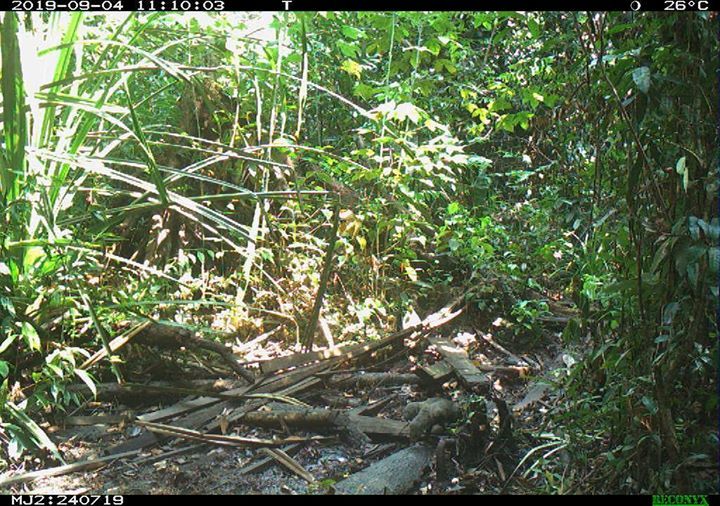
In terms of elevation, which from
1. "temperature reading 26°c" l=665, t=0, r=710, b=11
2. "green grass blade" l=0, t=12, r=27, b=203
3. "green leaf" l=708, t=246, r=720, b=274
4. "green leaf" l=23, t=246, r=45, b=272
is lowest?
"green leaf" l=23, t=246, r=45, b=272

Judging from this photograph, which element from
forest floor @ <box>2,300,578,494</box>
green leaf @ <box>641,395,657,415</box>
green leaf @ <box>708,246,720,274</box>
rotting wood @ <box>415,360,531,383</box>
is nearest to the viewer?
green leaf @ <box>708,246,720,274</box>

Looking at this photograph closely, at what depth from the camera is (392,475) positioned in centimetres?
153

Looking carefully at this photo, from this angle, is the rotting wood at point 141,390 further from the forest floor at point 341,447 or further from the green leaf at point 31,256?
the green leaf at point 31,256

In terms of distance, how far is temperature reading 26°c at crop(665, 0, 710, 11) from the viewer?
1.36 m

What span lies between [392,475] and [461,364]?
65cm

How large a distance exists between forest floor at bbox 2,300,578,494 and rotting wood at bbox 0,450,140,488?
0.01 m

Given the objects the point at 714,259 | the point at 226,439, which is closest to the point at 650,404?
the point at 714,259

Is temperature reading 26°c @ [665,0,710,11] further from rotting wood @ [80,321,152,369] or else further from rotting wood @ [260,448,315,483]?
rotting wood @ [80,321,152,369]

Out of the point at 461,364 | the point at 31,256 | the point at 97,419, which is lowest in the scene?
the point at 97,419

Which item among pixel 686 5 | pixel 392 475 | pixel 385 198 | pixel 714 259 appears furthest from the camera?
pixel 385 198

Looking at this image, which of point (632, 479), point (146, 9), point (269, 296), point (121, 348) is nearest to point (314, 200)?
point (269, 296)

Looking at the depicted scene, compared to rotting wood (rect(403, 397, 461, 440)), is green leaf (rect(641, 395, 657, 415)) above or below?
above

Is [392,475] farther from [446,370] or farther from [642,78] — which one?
[642,78]

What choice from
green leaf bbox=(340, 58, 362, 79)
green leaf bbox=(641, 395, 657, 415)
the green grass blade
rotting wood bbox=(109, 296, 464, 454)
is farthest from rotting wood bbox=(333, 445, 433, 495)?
green leaf bbox=(340, 58, 362, 79)
